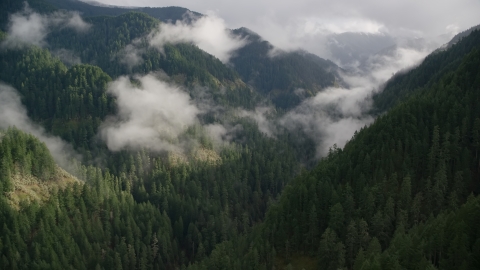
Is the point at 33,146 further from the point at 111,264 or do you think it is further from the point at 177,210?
the point at 177,210

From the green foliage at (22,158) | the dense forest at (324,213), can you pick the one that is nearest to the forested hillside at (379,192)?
the dense forest at (324,213)

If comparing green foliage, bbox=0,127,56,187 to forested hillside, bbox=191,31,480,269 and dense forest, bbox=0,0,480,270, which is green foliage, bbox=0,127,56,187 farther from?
forested hillside, bbox=191,31,480,269

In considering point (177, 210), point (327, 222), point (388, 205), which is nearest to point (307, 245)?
point (327, 222)

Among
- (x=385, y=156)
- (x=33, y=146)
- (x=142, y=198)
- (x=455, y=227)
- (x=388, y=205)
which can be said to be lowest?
(x=455, y=227)

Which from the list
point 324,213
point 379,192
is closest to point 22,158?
point 324,213

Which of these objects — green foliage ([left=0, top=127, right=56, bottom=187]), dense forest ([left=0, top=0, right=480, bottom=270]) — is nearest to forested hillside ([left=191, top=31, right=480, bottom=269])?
dense forest ([left=0, top=0, right=480, bottom=270])

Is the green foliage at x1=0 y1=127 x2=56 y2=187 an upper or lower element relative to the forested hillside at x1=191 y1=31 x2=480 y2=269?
upper

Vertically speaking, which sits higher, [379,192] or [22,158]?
[22,158]

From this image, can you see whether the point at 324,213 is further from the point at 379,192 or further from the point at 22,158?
the point at 22,158
